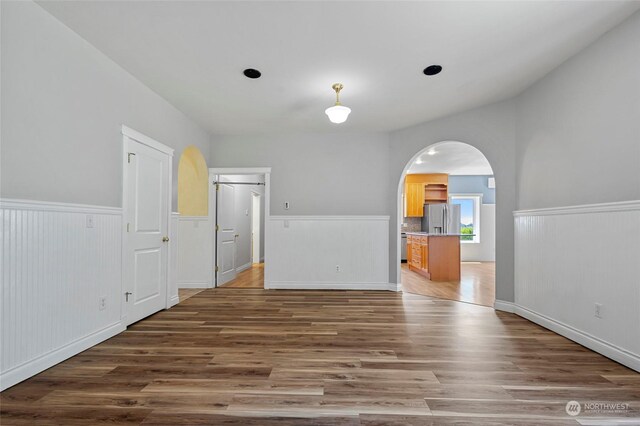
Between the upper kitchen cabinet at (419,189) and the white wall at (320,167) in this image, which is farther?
the upper kitchen cabinet at (419,189)

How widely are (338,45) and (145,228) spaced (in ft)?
9.37

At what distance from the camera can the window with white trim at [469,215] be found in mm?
9438

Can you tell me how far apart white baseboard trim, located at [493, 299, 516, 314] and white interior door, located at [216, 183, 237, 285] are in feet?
14.2

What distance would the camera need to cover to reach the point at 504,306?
3.78 meters

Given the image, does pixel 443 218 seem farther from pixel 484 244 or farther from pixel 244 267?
pixel 244 267

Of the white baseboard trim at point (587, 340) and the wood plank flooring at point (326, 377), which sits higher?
the white baseboard trim at point (587, 340)

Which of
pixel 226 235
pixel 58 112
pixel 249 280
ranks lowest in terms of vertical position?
pixel 249 280

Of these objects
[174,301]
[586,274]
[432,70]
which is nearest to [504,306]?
[586,274]

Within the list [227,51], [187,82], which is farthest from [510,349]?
[187,82]

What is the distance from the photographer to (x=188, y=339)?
2.80m

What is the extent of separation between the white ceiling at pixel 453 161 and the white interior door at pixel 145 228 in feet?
14.6

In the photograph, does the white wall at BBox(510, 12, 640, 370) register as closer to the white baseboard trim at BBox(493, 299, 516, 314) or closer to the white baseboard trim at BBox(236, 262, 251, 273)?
the white baseboard trim at BBox(493, 299, 516, 314)

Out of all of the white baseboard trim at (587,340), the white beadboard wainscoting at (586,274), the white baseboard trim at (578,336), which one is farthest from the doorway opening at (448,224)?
the white beadboard wainscoting at (586,274)

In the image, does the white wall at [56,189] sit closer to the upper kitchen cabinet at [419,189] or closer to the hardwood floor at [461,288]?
the hardwood floor at [461,288]
